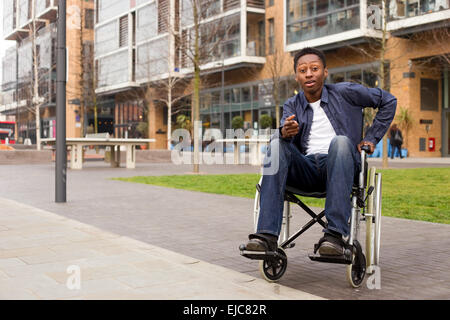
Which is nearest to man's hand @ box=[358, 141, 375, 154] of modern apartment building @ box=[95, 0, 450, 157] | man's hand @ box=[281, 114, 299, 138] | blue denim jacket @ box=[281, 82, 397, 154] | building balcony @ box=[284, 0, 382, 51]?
blue denim jacket @ box=[281, 82, 397, 154]

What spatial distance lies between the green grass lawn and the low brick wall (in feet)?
36.0

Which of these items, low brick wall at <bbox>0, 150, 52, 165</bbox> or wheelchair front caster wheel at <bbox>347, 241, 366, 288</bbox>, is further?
low brick wall at <bbox>0, 150, 52, 165</bbox>

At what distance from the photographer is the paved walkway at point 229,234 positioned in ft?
Answer: 12.1

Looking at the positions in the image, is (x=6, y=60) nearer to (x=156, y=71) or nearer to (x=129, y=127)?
(x=129, y=127)

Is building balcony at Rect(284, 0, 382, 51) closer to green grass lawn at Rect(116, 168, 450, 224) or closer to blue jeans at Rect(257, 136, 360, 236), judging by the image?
green grass lawn at Rect(116, 168, 450, 224)

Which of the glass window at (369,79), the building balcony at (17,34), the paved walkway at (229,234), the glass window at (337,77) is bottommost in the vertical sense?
the paved walkway at (229,234)

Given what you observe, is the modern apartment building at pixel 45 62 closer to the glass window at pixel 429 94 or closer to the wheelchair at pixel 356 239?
the wheelchair at pixel 356 239

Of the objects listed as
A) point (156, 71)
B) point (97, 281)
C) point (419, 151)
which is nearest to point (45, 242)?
point (97, 281)

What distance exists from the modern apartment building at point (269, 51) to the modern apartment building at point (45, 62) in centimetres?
404

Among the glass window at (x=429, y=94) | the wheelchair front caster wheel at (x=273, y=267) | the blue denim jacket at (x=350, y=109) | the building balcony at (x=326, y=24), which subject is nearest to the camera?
the wheelchair front caster wheel at (x=273, y=267)

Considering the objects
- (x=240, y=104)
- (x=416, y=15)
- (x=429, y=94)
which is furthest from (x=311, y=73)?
(x=240, y=104)

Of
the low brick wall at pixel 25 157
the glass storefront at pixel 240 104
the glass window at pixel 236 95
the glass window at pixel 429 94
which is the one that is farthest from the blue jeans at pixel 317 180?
the glass window at pixel 236 95

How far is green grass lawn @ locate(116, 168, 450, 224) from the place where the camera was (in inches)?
299
